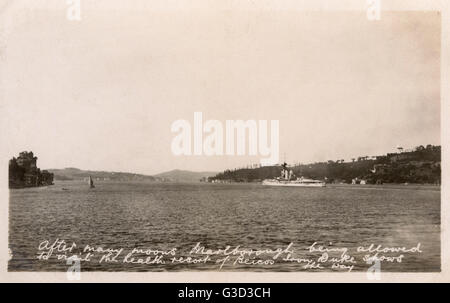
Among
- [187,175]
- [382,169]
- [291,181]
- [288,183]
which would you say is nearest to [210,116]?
[187,175]

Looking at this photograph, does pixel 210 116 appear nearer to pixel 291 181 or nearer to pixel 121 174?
pixel 121 174

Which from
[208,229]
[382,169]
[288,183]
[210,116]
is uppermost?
[210,116]


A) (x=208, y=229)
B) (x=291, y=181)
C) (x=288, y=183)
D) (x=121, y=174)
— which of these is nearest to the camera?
(x=208, y=229)

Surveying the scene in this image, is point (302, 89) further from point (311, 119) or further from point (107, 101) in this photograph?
point (107, 101)

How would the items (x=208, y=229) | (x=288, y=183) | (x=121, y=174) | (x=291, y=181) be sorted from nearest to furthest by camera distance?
(x=208, y=229)
(x=121, y=174)
(x=291, y=181)
(x=288, y=183)

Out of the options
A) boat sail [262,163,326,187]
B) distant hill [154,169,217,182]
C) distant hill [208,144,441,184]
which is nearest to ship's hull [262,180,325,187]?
boat sail [262,163,326,187]

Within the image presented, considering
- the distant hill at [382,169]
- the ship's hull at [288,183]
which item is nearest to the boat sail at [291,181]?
the ship's hull at [288,183]

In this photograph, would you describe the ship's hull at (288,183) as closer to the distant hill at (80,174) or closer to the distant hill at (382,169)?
the distant hill at (382,169)
